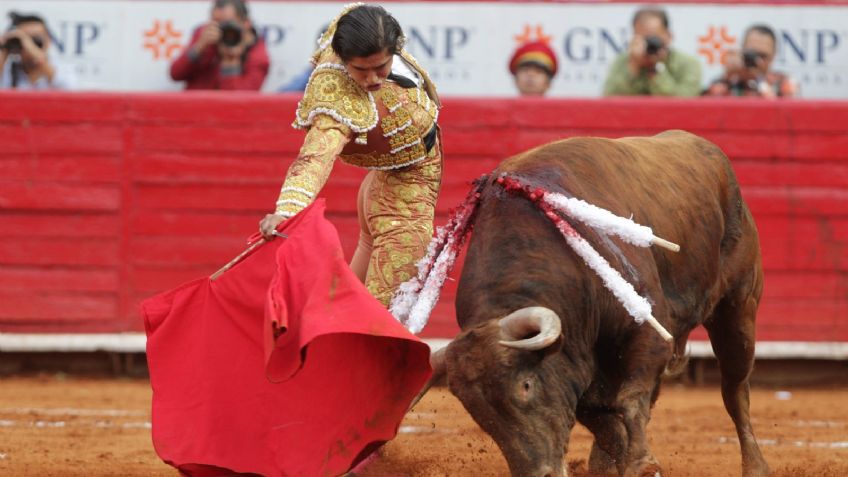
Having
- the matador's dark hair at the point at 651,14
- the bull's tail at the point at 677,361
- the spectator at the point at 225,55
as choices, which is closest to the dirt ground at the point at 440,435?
the bull's tail at the point at 677,361

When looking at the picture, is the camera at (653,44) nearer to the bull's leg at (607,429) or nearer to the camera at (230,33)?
the camera at (230,33)

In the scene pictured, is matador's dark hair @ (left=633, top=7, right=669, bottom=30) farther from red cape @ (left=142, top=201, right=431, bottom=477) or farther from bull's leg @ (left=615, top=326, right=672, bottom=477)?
red cape @ (left=142, top=201, right=431, bottom=477)

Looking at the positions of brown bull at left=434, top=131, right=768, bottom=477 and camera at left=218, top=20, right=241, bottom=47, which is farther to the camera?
camera at left=218, top=20, right=241, bottom=47

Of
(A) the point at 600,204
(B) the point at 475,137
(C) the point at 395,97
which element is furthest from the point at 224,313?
(B) the point at 475,137

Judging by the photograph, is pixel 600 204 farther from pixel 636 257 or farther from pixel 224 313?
pixel 224 313

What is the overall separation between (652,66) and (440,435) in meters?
2.58

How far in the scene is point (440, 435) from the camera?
5848mm

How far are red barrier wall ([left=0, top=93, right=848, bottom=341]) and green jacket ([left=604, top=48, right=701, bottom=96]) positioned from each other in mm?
151

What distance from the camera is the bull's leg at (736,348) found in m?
5.07

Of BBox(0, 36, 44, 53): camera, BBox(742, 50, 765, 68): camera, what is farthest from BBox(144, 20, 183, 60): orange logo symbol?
BBox(742, 50, 765, 68): camera

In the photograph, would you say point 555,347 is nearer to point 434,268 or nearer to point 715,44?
point 434,268

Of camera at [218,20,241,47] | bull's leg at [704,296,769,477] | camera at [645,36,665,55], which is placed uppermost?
camera at [218,20,241,47]

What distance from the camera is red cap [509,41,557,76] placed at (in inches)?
288

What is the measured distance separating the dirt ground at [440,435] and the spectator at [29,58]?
1615mm
